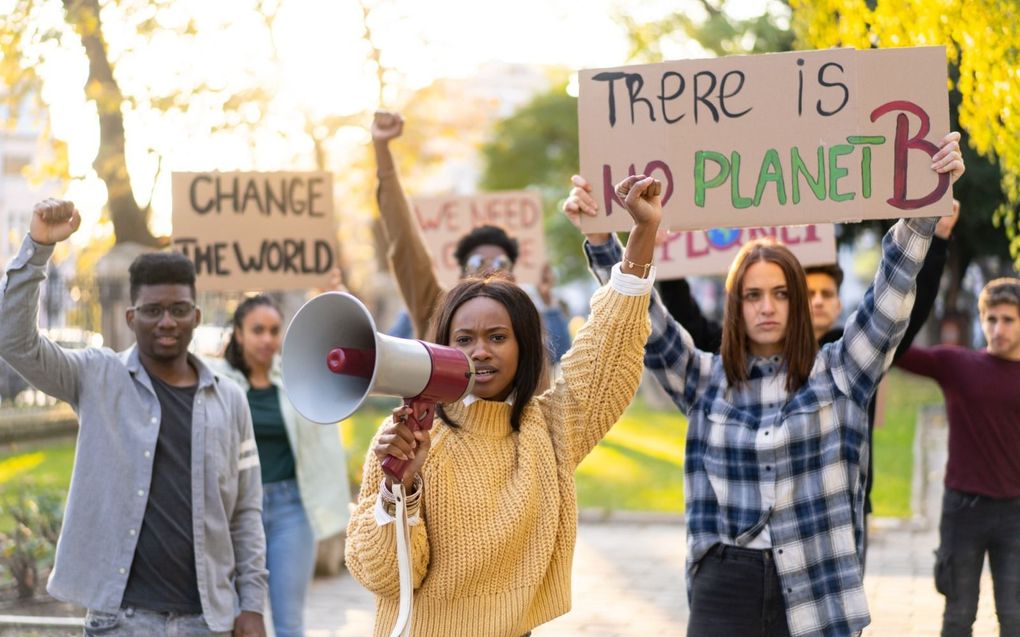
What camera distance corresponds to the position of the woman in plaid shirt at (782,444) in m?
3.74

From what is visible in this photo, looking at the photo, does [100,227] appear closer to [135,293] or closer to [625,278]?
[135,293]

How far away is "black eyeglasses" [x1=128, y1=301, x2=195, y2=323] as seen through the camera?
3990 millimetres

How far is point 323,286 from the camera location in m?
6.83

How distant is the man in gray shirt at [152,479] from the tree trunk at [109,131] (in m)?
4.08

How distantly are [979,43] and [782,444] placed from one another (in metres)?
2.29

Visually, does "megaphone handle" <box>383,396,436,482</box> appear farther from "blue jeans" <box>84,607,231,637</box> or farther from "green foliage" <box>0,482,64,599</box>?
"green foliage" <box>0,482,64,599</box>

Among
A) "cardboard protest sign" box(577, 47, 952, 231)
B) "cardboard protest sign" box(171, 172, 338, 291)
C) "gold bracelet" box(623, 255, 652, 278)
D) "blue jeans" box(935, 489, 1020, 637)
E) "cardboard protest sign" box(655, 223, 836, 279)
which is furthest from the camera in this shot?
"cardboard protest sign" box(171, 172, 338, 291)

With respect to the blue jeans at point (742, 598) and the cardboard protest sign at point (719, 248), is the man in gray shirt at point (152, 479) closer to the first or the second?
the blue jeans at point (742, 598)

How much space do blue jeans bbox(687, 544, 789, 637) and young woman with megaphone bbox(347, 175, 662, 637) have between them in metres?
0.77

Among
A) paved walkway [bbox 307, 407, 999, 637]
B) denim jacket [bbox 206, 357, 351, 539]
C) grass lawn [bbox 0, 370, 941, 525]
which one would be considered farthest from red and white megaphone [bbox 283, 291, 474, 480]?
grass lawn [bbox 0, 370, 941, 525]

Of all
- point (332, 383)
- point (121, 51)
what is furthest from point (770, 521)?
point (121, 51)

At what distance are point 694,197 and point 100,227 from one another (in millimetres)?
10611

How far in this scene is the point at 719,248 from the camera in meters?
6.46

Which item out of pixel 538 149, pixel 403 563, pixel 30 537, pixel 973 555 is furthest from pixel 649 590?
pixel 538 149
